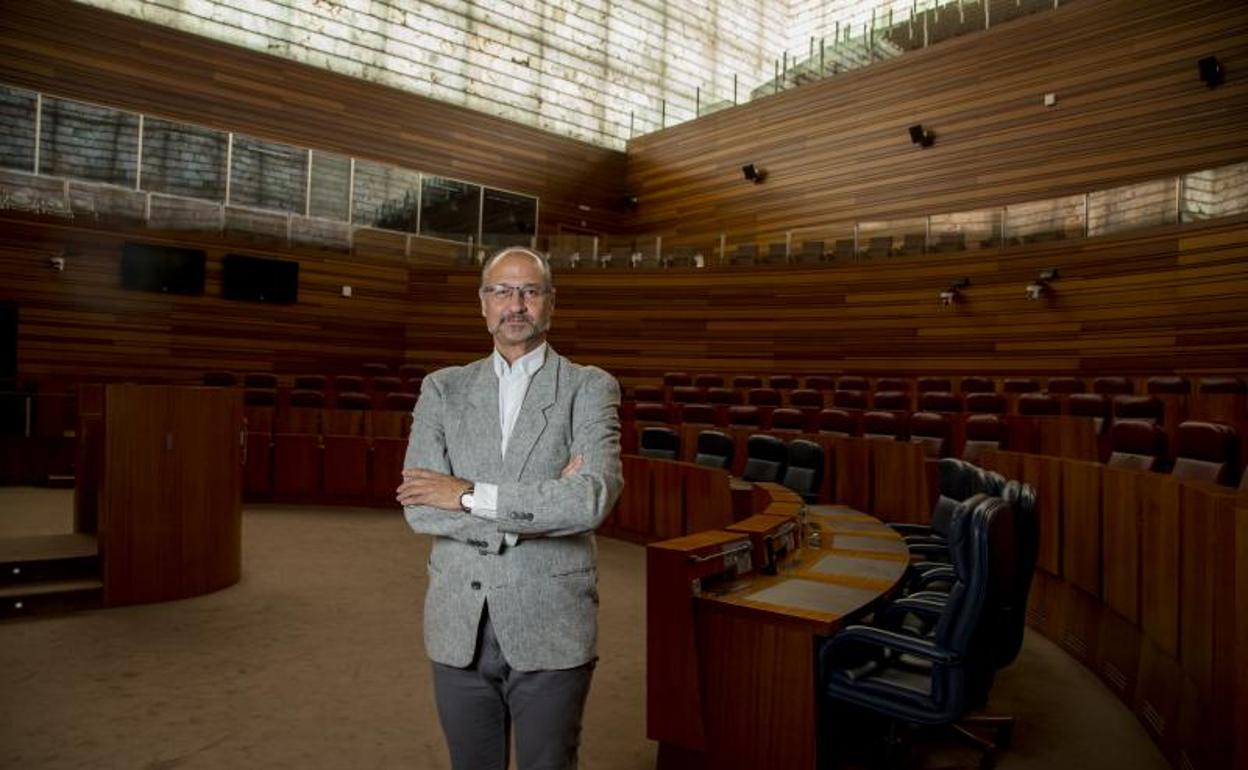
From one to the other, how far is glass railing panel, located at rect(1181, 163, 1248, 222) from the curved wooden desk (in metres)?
6.87

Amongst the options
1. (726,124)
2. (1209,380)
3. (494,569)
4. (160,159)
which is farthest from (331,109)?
(494,569)

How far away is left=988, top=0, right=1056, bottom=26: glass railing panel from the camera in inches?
377

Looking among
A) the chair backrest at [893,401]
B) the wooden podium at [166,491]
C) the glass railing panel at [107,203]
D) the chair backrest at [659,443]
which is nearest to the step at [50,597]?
the wooden podium at [166,491]

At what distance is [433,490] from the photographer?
129cm

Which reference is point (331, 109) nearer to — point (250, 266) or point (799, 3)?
point (250, 266)

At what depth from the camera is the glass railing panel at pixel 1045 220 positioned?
8.20m

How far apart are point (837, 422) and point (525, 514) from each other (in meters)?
4.87

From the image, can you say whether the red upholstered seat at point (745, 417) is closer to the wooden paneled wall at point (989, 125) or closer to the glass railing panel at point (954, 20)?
the wooden paneled wall at point (989, 125)

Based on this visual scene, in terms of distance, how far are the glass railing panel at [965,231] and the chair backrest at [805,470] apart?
5.23 meters

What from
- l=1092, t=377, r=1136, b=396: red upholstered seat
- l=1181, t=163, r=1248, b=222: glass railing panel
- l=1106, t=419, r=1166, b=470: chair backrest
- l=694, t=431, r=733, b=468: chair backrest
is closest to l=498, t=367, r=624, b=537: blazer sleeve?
l=1106, t=419, r=1166, b=470: chair backrest

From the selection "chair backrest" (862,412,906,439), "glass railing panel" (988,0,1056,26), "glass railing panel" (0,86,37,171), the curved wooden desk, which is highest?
"glass railing panel" (988,0,1056,26)

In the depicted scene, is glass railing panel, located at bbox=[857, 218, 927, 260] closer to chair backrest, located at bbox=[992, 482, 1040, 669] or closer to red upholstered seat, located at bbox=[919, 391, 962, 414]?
red upholstered seat, located at bbox=[919, 391, 962, 414]

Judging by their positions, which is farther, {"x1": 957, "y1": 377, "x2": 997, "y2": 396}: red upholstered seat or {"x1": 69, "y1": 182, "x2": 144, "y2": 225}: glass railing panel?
{"x1": 69, "y1": 182, "x2": 144, "y2": 225}: glass railing panel

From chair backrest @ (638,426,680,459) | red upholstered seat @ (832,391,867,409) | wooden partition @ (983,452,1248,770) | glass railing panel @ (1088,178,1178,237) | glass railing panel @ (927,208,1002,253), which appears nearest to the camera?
wooden partition @ (983,452,1248,770)
